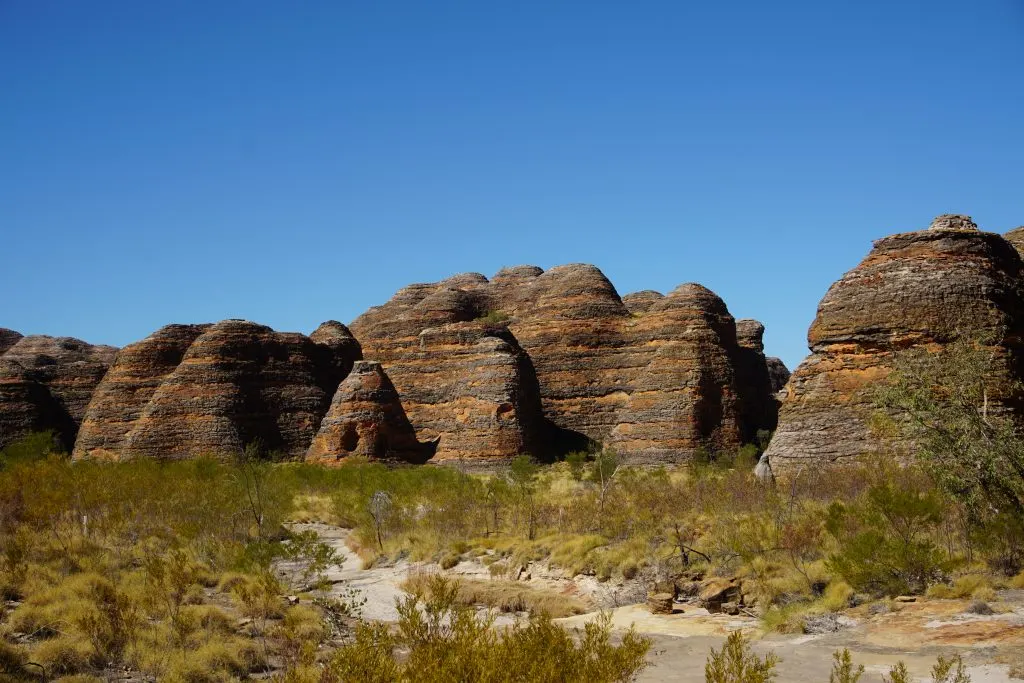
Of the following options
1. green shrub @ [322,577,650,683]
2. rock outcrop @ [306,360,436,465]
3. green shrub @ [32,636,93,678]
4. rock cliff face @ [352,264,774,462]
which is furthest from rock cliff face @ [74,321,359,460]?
green shrub @ [322,577,650,683]

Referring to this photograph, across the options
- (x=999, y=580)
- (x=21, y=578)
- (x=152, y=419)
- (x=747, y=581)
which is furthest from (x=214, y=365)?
(x=999, y=580)

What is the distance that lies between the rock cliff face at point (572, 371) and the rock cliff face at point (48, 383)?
59.7ft

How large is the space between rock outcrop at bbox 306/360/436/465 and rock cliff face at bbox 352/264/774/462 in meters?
2.20

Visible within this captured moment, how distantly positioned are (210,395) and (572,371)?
1846 centimetres

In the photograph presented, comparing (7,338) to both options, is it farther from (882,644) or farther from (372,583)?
(882,644)

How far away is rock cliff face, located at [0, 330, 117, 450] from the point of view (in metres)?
50.8

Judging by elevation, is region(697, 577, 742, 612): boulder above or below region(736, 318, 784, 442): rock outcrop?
below

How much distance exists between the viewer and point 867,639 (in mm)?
11352

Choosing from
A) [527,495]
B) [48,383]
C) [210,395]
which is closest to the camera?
[527,495]

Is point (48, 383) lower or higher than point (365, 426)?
higher

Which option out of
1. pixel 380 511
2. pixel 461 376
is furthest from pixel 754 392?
pixel 380 511

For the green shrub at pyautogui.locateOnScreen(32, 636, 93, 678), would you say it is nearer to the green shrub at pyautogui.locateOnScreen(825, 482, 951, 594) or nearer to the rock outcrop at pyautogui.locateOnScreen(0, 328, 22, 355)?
the green shrub at pyautogui.locateOnScreen(825, 482, 951, 594)

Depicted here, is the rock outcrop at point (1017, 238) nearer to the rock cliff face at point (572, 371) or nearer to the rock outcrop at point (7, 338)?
the rock cliff face at point (572, 371)

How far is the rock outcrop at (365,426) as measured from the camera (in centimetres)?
4256
